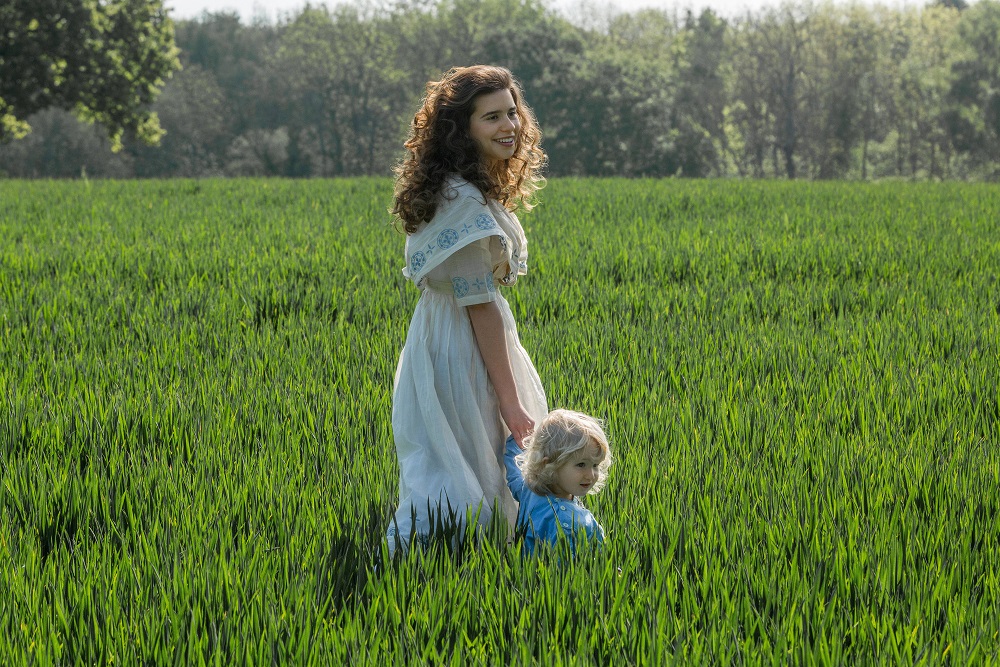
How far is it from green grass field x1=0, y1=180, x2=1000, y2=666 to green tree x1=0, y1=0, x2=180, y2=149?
1717 centimetres

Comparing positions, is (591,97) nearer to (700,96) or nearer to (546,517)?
(700,96)

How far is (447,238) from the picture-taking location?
2.60 meters

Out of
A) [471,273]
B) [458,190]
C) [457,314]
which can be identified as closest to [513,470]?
[457,314]

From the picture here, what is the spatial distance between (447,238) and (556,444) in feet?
2.05

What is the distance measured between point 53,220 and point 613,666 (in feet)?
35.1

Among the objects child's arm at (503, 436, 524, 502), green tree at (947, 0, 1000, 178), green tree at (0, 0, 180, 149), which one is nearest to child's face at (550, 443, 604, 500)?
child's arm at (503, 436, 524, 502)

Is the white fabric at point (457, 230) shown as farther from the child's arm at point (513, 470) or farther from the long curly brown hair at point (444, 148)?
the child's arm at point (513, 470)

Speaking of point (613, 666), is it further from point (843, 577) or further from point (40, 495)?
point (40, 495)

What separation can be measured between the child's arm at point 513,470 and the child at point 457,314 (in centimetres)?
3

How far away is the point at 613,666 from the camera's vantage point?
204 centimetres

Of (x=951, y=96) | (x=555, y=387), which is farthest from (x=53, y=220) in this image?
(x=951, y=96)

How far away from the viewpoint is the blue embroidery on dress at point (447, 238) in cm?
259

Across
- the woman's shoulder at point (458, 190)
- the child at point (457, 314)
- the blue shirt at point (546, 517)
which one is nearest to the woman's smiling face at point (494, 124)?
the child at point (457, 314)

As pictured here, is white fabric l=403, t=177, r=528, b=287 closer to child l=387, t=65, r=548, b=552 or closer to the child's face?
child l=387, t=65, r=548, b=552
